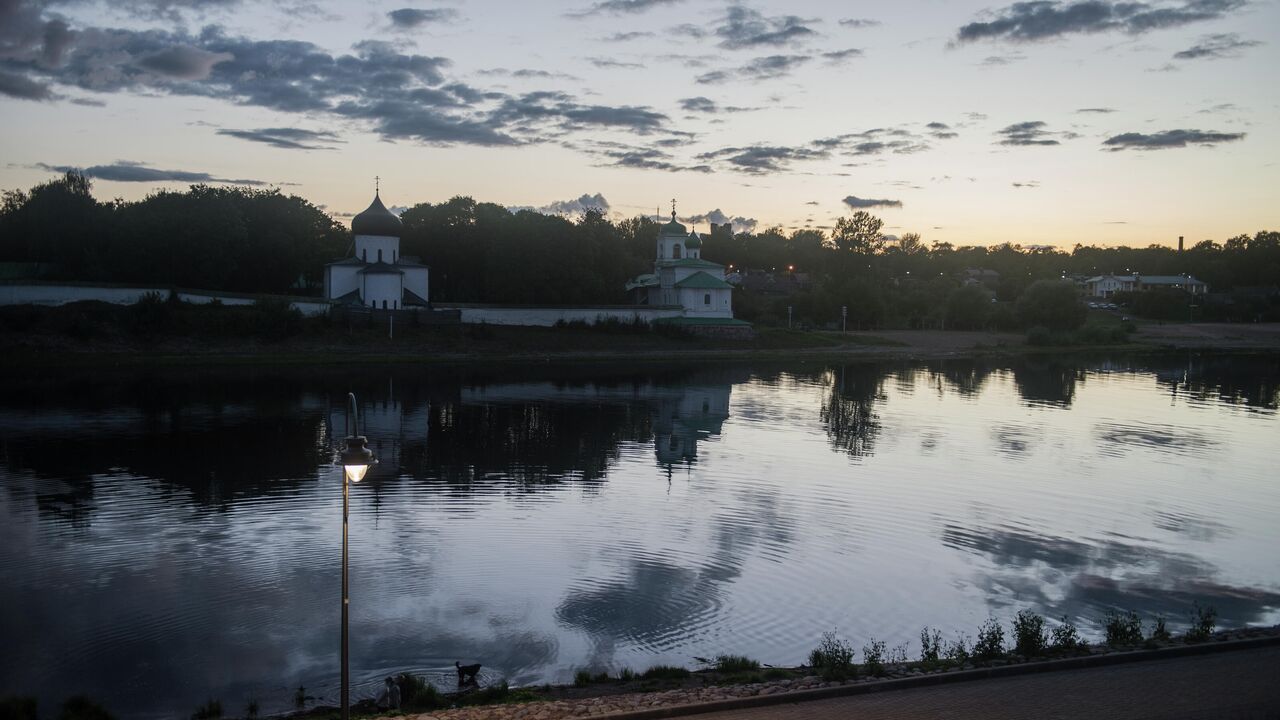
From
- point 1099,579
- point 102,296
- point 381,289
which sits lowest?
point 1099,579

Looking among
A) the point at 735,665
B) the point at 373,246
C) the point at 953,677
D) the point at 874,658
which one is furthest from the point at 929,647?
the point at 373,246

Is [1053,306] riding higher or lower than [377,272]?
lower

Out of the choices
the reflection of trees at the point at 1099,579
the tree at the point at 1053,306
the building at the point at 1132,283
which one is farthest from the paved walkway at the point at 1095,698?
the building at the point at 1132,283

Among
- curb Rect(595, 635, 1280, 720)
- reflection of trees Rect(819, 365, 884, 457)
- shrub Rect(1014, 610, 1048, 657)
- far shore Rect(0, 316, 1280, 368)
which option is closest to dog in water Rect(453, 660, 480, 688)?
curb Rect(595, 635, 1280, 720)

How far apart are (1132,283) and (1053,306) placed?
216 ft

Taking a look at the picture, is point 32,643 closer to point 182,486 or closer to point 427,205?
point 182,486

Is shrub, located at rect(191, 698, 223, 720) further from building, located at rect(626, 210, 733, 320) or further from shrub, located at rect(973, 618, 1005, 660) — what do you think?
building, located at rect(626, 210, 733, 320)

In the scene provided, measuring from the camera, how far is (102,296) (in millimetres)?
51438

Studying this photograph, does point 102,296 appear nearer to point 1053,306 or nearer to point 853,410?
point 853,410

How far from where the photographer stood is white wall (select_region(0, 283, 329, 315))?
48.8 metres

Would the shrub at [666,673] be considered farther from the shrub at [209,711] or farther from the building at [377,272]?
the building at [377,272]

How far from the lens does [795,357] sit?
64.4 m

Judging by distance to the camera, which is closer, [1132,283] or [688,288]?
[688,288]

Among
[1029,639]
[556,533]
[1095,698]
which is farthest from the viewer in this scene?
[556,533]
